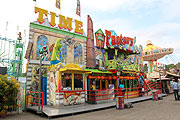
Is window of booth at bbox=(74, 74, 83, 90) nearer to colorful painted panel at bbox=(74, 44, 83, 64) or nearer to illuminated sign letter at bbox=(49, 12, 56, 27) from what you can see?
colorful painted panel at bbox=(74, 44, 83, 64)

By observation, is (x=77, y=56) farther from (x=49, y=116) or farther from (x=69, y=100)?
(x=49, y=116)

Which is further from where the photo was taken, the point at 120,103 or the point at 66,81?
the point at 66,81

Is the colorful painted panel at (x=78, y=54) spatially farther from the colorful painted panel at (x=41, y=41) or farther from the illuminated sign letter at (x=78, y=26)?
the colorful painted panel at (x=41, y=41)

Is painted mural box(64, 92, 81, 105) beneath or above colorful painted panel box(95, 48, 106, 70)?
A: beneath

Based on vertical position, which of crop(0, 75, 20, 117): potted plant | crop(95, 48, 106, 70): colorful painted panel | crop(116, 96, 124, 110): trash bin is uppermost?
crop(95, 48, 106, 70): colorful painted panel

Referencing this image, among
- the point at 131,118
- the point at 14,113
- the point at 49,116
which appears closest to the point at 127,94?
the point at 131,118

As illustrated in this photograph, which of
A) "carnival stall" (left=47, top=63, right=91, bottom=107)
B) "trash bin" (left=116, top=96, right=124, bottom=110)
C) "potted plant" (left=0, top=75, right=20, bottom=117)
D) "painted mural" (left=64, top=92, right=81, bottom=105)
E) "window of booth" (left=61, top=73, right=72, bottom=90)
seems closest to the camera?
"potted plant" (left=0, top=75, right=20, bottom=117)

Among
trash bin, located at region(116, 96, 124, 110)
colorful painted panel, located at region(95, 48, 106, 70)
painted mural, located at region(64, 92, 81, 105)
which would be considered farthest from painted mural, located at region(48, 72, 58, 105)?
colorful painted panel, located at region(95, 48, 106, 70)

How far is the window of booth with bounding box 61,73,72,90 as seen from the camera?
11273 mm

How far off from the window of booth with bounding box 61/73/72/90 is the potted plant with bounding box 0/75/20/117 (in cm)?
337

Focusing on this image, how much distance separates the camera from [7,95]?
9.13 metres

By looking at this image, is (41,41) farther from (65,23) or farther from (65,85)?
(65,85)

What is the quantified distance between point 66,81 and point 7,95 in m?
4.21

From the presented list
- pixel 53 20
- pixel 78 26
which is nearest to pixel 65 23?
pixel 53 20
